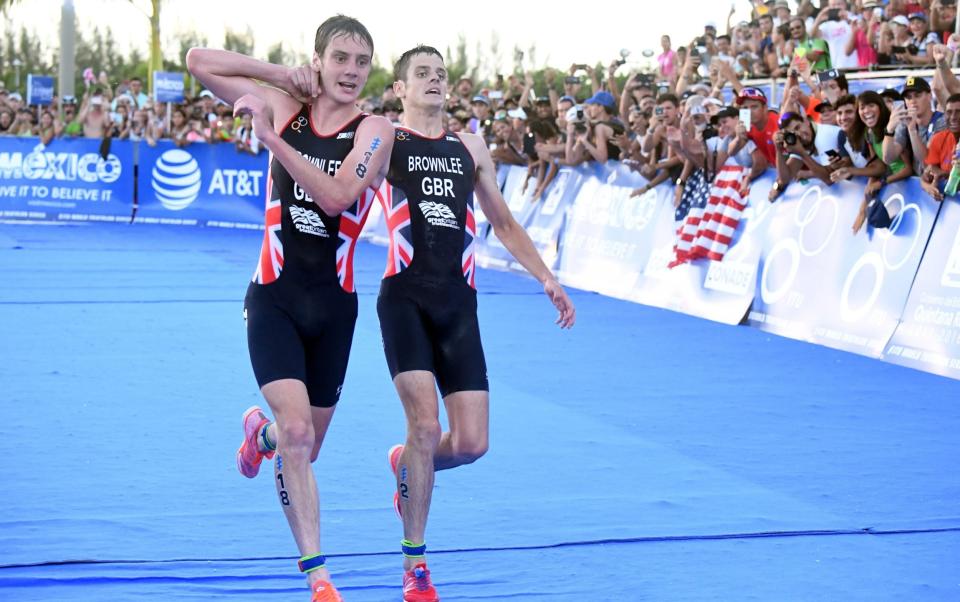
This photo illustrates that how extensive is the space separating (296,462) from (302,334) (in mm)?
510

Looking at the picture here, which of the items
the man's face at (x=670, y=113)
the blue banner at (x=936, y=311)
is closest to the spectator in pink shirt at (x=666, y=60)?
the man's face at (x=670, y=113)

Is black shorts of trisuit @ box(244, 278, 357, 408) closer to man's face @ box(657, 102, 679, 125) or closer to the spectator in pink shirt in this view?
man's face @ box(657, 102, 679, 125)

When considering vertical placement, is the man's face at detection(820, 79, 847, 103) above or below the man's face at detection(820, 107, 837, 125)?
above

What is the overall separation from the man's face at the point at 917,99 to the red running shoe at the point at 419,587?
7.70 metres

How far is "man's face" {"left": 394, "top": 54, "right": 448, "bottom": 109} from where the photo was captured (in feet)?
17.1

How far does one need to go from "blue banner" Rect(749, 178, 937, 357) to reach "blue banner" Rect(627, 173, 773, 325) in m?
0.20

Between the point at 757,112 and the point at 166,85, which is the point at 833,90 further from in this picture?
the point at 166,85

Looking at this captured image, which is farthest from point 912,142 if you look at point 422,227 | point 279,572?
point 279,572

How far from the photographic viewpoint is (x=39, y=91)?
91.9 feet

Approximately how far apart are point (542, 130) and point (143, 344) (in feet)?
27.0

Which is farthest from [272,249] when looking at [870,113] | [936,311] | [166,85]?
[166,85]

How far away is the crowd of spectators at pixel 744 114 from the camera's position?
37.5ft

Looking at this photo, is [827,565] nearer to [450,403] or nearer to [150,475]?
[450,403]

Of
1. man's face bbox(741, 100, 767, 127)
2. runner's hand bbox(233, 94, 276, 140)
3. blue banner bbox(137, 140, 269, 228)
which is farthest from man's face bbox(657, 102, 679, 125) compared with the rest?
blue banner bbox(137, 140, 269, 228)
